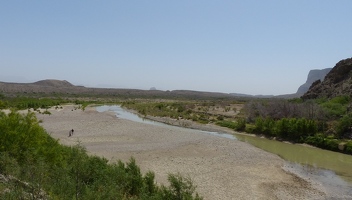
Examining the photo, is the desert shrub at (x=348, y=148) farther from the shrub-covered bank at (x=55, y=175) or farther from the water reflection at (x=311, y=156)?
the shrub-covered bank at (x=55, y=175)

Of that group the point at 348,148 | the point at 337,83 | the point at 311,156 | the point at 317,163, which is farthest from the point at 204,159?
the point at 337,83

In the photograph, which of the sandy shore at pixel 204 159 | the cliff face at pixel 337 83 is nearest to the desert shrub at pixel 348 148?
the sandy shore at pixel 204 159

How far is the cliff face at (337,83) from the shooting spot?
66975 millimetres

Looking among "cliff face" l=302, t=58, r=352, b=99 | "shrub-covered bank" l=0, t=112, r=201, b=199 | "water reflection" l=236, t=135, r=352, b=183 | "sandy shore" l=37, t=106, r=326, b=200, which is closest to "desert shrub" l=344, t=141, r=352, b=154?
"water reflection" l=236, t=135, r=352, b=183

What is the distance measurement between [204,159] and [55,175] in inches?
778

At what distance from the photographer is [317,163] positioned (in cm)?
3042

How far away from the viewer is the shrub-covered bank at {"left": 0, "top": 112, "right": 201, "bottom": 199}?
903 centimetres

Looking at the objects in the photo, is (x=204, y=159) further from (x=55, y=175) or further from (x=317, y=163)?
(x=55, y=175)

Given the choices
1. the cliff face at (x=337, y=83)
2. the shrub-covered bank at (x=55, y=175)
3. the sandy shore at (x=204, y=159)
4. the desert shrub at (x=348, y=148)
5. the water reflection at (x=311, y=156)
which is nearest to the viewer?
the shrub-covered bank at (x=55, y=175)

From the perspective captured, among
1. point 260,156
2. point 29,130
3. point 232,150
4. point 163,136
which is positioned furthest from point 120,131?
point 29,130

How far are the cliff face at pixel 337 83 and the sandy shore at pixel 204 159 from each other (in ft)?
129

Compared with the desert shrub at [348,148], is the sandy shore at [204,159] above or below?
below

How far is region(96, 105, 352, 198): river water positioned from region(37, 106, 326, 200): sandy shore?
1.36 m

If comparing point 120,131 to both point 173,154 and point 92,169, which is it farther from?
point 92,169
